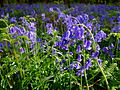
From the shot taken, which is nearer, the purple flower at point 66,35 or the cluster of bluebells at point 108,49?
the purple flower at point 66,35

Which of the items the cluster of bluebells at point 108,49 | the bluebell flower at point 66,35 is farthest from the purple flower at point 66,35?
the cluster of bluebells at point 108,49

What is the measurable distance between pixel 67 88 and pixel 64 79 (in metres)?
0.15

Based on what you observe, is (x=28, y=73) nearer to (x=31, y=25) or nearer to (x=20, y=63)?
(x=20, y=63)

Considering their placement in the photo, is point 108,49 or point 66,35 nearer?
point 66,35

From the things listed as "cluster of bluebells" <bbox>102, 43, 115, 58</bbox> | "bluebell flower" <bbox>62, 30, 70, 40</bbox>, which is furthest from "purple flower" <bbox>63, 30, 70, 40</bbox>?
"cluster of bluebells" <bbox>102, 43, 115, 58</bbox>

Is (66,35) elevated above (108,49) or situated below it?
above

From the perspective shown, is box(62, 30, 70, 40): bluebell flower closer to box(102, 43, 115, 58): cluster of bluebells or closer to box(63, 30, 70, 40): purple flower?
box(63, 30, 70, 40): purple flower

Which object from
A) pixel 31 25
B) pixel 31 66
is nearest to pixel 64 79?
pixel 31 66

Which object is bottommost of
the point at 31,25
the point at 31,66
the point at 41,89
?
the point at 41,89

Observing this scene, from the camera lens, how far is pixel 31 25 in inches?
147

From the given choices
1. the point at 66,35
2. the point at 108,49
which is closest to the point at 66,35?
the point at 66,35

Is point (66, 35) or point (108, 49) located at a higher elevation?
point (66, 35)

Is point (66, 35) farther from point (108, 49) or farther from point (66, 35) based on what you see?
point (108, 49)

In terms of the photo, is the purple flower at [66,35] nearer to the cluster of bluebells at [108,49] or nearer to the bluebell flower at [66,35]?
the bluebell flower at [66,35]
